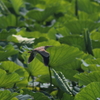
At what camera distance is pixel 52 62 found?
1784 millimetres

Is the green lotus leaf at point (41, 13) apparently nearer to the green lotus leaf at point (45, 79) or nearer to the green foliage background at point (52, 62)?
the green foliage background at point (52, 62)

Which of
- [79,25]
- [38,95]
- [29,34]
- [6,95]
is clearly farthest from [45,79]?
[79,25]

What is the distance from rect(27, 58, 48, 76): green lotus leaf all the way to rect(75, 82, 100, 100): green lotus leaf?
44 cm

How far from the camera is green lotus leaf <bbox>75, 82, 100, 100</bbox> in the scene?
1439mm

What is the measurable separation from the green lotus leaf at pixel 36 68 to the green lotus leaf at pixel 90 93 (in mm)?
441

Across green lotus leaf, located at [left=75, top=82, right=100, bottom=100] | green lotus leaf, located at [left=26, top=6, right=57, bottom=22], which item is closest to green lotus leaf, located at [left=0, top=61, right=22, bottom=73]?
green lotus leaf, located at [left=75, top=82, right=100, bottom=100]

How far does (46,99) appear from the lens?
1586mm

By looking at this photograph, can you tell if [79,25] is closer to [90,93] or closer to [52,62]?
[52,62]

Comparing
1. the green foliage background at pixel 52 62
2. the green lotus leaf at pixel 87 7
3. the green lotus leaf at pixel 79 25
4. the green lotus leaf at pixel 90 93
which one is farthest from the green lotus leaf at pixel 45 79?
the green lotus leaf at pixel 87 7

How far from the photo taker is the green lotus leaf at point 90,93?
1.44 metres

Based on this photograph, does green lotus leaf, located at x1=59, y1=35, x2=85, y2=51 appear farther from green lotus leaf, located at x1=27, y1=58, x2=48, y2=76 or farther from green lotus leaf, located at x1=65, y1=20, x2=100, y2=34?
green lotus leaf, located at x1=27, y1=58, x2=48, y2=76

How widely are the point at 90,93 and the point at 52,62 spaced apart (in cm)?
→ 37

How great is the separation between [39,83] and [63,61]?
7.8 inches

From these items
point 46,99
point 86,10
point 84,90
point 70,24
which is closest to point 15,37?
point 70,24
